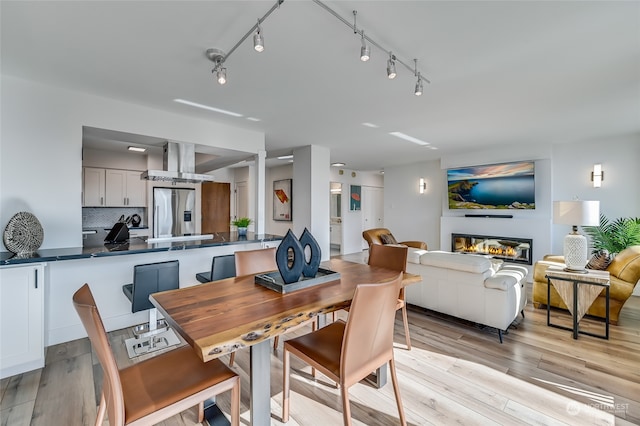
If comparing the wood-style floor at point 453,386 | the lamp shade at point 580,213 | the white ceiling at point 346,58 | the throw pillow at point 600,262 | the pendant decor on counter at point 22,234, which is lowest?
the wood-style floor at point 453,386

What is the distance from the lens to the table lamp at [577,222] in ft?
9.93

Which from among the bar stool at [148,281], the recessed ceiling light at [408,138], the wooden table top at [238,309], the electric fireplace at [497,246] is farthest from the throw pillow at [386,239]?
the bar stool at [148,281]

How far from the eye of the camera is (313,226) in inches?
206

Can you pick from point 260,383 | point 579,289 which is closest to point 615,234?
point 579,289

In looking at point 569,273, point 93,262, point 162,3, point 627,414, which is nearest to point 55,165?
point 93,262

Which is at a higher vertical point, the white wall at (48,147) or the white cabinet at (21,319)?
→ the white wall at (48,147)

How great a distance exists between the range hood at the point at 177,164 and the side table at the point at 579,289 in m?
4.31

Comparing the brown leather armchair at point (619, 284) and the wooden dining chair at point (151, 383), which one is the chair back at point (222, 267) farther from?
the brown leather armchair at point (619, 284)

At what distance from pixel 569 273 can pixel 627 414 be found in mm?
1550

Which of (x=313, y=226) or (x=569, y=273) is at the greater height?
(x=313, y=226)

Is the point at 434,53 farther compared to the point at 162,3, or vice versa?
the point at 434,53

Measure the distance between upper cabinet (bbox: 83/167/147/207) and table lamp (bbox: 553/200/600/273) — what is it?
6788 mm

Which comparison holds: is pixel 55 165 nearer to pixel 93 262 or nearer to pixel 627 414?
pixel 93 262

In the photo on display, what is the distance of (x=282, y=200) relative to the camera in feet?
25.6
